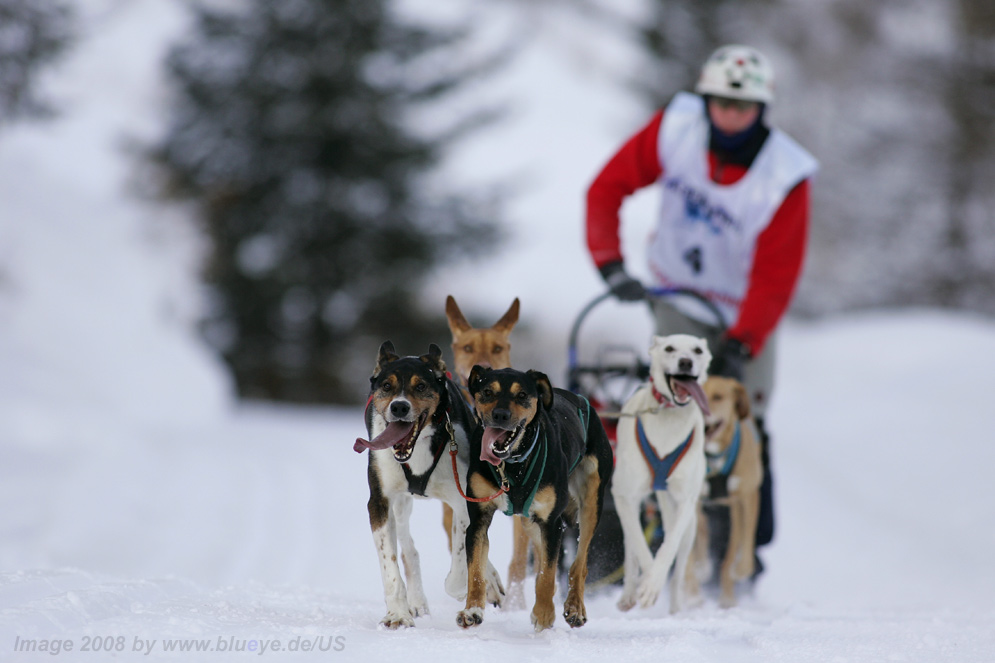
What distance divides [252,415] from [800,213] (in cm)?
1134

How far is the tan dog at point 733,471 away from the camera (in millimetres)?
5031

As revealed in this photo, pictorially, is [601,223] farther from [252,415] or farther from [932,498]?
[252,415]

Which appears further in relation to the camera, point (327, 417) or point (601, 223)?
point (327, 417)

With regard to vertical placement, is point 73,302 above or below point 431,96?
below

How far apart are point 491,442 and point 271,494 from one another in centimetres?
627

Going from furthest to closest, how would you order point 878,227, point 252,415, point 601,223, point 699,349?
point 878,227
point 252,415
point 601,223
point 699,349

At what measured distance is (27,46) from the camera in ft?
37.4

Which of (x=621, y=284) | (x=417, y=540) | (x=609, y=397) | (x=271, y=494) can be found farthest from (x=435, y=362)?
(x=271, y=494)

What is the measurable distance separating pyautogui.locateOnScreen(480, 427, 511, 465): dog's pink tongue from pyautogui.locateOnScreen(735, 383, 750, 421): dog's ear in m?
2.13

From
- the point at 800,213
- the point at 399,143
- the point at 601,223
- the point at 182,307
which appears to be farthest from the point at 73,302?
the point at 800,213

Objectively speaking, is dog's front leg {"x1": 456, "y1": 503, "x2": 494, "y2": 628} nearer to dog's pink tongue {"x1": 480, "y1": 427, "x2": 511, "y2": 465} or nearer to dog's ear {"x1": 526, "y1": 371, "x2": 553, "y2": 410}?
dog's pink tongue {"x1": 480, "y1": 427, "x2": 511, "y2": 465}

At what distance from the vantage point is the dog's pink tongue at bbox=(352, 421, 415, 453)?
333cm

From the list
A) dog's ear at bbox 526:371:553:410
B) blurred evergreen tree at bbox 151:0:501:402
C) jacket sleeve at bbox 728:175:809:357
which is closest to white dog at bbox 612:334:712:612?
dog's ear at bbox 526:371:553:410

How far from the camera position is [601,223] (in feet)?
19.6
